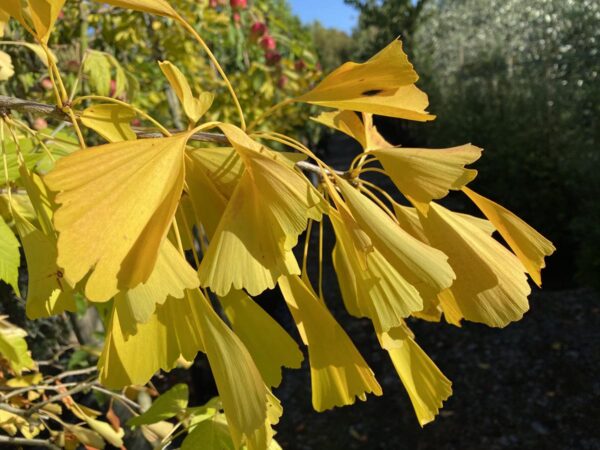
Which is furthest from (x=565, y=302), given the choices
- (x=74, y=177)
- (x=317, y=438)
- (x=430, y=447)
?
(x=74, y=177)

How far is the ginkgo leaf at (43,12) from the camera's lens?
436 mm

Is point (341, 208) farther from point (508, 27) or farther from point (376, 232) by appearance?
point (508, 27)

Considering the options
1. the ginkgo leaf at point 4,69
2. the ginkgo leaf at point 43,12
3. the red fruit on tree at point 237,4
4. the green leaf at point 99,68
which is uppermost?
the red fruit on tree at point 237,4

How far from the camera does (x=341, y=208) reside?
48 cm

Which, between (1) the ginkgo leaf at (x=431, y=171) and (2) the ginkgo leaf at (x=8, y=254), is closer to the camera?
(1) the ginkgo leaf at (x=431, y=171)

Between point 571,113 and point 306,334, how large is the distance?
4842mm

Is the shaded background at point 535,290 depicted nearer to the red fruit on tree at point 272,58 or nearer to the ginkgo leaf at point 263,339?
the red fruit on tree at point 272,58

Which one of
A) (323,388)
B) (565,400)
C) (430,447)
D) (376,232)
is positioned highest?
(376,232)

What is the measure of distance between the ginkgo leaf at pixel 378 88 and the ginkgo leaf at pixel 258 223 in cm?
9

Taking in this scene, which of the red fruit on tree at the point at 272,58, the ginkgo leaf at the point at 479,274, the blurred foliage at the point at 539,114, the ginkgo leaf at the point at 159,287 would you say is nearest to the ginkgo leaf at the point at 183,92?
the ginkgo leaf at the point at 159,287

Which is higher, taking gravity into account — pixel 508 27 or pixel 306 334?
pixel 508 27

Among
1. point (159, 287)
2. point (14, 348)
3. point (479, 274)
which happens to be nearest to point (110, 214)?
point (159, 287)

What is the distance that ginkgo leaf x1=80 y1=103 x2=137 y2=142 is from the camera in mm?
506

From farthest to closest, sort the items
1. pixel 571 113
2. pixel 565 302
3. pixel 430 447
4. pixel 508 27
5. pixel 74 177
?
pixel 508 27 → pixel 571 113 → pixel 565 302 → pixel 430 447 → pixel 74 177
